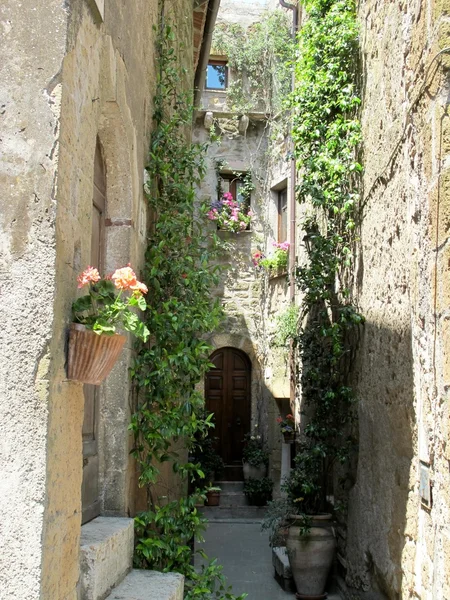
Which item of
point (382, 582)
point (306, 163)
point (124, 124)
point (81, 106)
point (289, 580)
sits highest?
point (306, 163)

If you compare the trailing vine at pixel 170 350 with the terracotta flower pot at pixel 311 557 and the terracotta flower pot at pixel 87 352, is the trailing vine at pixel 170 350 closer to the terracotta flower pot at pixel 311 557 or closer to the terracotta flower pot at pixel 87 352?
the terracotta flower pot at pixel 87 352

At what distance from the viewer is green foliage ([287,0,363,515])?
6.21 m

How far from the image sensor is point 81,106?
8.23 ft

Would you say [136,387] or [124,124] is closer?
[124,124]

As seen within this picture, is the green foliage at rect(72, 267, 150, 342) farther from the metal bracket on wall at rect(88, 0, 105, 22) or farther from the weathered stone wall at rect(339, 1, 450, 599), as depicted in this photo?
the weathered stone wall at rect(339, 1, 450, 599)

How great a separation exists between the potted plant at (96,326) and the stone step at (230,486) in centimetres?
938

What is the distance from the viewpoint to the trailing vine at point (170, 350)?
13.4 ft

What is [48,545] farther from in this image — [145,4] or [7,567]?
[145,4]

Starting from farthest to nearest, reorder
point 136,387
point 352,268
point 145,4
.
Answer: point 352,268 < point 145,4 < point 136,387

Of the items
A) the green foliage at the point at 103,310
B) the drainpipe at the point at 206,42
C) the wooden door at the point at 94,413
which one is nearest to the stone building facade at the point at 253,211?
the drainpipe at the point at 206,42

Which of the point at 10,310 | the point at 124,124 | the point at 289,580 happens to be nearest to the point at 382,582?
the point at 289,580

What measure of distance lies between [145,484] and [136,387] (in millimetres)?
550

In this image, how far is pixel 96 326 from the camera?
2.33m

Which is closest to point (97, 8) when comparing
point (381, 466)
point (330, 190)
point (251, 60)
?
point (381, 466)
